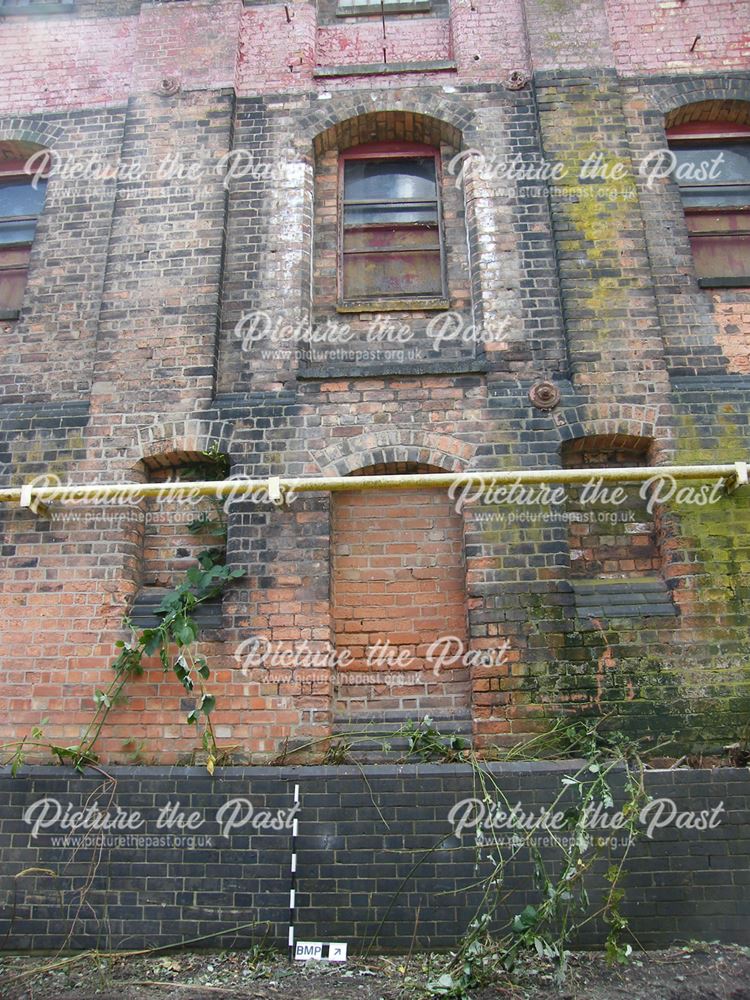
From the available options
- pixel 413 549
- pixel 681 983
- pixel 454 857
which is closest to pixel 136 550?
pixel 413 549

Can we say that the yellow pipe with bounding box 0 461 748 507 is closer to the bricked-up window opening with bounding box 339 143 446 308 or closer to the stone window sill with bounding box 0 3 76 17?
the bricked-up window opening with bounding box 339 143 446 308

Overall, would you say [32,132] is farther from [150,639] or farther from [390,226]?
[150,639]

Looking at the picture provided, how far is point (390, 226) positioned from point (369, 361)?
1559 millimetres

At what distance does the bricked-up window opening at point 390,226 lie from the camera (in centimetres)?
705

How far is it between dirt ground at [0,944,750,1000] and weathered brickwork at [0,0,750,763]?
133 cm

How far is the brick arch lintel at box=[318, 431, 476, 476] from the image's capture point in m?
6.12

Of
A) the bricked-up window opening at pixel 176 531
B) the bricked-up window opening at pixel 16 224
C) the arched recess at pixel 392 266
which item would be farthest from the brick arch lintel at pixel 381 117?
the bricked-up window opening at pixel 176 531

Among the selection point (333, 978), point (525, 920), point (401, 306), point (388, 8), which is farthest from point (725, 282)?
point (333, 978)

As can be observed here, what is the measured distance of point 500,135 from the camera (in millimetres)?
7250

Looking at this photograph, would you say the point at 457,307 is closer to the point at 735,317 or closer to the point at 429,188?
the point at 429,188

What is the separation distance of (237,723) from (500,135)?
5.84 meters

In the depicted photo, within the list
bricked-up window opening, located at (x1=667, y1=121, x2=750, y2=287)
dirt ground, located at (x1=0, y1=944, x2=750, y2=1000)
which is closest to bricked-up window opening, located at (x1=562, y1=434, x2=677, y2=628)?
bricked-up window opening, located at (x1=667, y1=121, x2=750, y2=287)

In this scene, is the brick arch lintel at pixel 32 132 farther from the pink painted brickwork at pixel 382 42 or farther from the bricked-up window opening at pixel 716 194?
the bricked-up window opening at pixel 716 194

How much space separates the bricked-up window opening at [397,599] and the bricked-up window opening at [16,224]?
12.7ft
